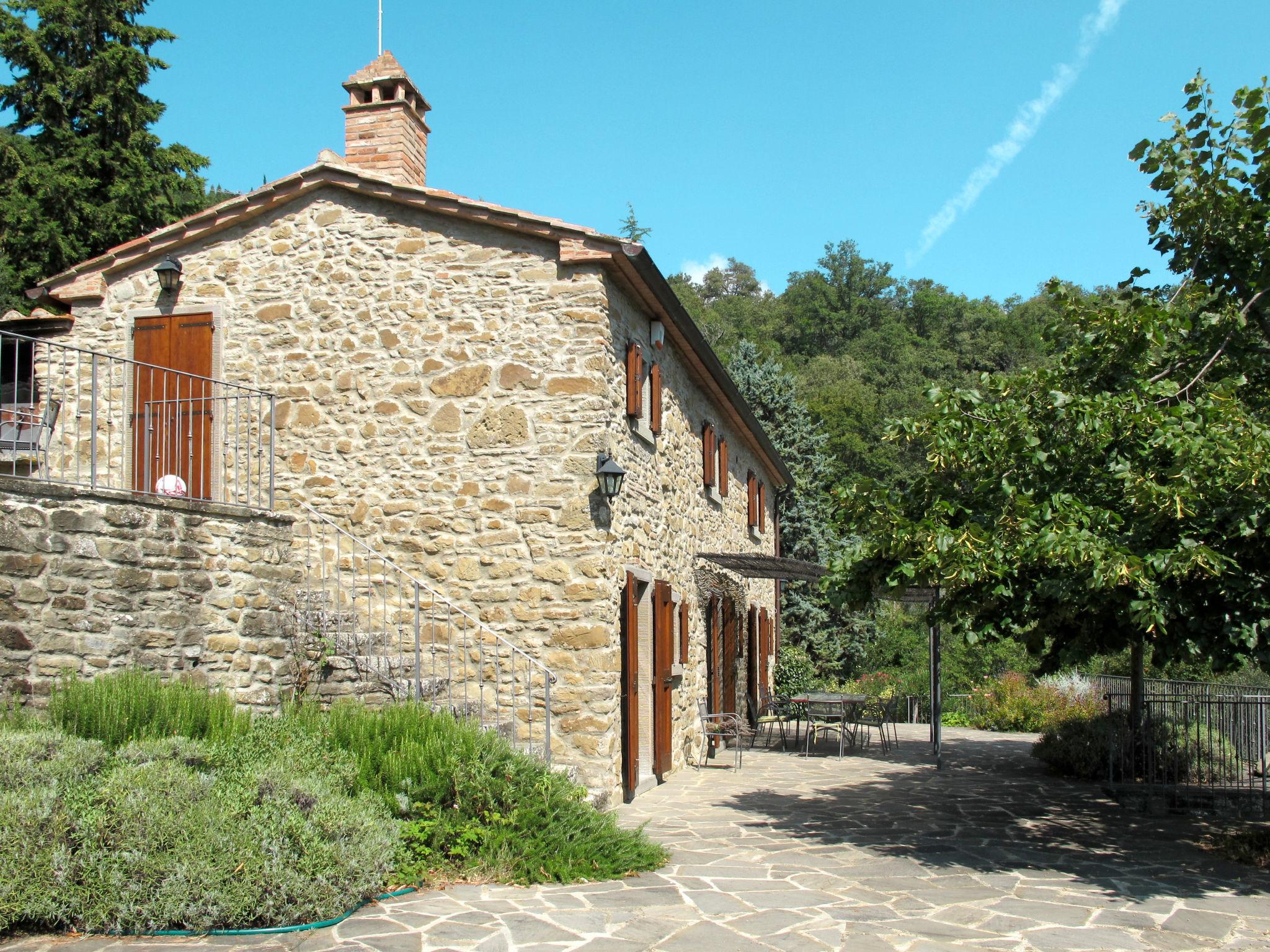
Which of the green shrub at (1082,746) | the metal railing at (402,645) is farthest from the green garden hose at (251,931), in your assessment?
the green shrub at (1082,746)

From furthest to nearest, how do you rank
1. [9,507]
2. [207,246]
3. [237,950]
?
1. [207,246]
2. [9,507]
3. [237,950]

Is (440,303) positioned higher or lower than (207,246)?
lower

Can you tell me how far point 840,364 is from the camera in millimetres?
46906

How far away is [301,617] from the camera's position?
27.9 ft

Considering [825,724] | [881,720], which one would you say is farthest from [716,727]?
[881,720]

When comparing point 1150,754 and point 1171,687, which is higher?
point 1150,754

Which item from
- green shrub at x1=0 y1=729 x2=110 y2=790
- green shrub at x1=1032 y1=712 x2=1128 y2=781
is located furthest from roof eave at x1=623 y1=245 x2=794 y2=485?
green shrub at x1=1032 y1=712 x2=1128 y2=781

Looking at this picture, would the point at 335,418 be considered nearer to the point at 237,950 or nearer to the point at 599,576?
the point at 599,576

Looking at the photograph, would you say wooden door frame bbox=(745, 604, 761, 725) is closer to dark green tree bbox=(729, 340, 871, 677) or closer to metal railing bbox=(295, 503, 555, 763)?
dark green tree bbox=(729, 340, 871, 677)

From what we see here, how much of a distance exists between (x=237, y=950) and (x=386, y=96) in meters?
8.72

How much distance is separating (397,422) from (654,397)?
2.83m

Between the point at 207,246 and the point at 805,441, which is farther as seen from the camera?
the point at 805,441

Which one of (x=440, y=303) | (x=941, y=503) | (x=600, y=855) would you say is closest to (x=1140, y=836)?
(x=941, y=503)

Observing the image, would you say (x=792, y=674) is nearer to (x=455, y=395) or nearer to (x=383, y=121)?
(x=455, y=395)
